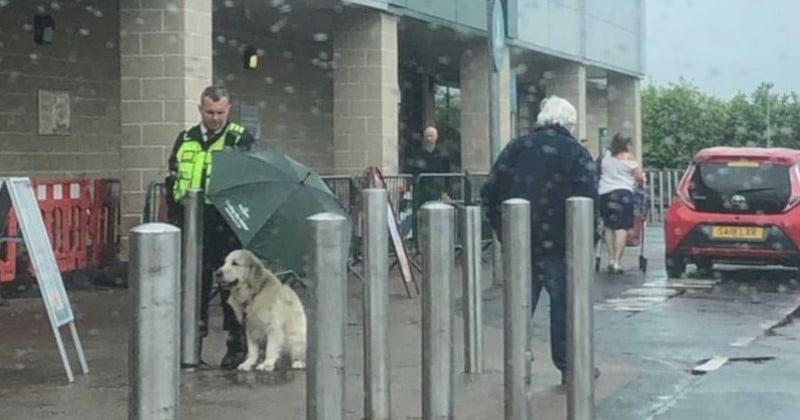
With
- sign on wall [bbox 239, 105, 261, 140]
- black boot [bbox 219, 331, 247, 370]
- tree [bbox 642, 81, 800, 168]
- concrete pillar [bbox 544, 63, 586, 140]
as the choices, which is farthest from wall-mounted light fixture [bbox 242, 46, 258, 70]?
tree [bbox 642, 81, 800, 168]

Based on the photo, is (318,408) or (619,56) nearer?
(318,408)

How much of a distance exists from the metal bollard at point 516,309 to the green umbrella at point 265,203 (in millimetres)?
1615

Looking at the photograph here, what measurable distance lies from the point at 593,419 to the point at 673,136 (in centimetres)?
4581

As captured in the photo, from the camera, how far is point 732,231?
17078 millimetres

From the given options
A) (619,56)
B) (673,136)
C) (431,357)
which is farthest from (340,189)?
(673,136)

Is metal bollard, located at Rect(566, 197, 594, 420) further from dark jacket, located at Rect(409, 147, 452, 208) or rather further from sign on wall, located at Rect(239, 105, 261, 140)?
sign on wall, located at Rect(239, 105, 261, 140)

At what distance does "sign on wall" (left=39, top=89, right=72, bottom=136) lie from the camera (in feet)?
54.7

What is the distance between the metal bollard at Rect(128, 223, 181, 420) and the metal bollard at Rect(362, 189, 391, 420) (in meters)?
3.03

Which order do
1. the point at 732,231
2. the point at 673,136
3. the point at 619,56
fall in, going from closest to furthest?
the point at 732,231 → the point at 619,56 → the point at 673,136

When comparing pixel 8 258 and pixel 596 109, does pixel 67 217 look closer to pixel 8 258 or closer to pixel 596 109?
pixel 8 258

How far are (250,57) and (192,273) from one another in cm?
1262

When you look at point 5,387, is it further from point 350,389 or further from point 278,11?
point 278,11

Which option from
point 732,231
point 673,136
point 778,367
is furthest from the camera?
point 673,136

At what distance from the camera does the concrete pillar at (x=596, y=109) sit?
118 feet
